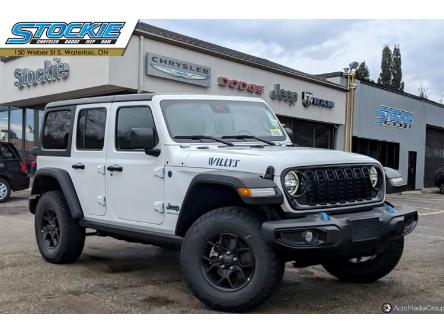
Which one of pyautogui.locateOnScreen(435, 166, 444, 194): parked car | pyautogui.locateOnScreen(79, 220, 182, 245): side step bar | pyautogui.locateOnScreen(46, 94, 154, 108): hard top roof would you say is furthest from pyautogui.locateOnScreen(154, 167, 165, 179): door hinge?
pyautogui.locateOnScreen(435, 166, 444, 194): parked car

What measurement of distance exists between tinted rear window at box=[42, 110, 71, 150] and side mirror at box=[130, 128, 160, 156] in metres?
1.66

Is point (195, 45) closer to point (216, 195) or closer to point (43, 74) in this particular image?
point (43, 74)

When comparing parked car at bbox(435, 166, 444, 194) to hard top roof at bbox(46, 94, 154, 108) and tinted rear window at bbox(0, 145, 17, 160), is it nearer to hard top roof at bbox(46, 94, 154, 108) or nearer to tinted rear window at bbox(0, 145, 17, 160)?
tinted rear window at bbox(0, 145, 17, 160)

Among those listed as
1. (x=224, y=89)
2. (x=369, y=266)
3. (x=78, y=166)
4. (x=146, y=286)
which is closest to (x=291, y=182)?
(x=369, y=266)

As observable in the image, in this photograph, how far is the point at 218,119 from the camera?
217 inches

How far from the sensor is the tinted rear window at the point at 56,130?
643 cm

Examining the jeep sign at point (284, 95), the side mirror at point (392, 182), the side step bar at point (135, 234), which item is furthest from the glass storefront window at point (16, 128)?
the side mirror at point (392, 182)

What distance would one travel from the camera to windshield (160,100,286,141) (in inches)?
209

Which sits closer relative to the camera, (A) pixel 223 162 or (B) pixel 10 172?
(A) pixel 223 162

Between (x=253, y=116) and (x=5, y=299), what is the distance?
124 inches

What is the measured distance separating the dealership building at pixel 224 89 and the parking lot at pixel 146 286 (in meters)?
7.84

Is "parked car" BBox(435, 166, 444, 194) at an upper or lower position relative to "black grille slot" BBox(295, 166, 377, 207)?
lower

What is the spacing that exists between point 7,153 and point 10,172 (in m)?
0.52

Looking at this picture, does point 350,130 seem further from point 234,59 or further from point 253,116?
point 253,116
